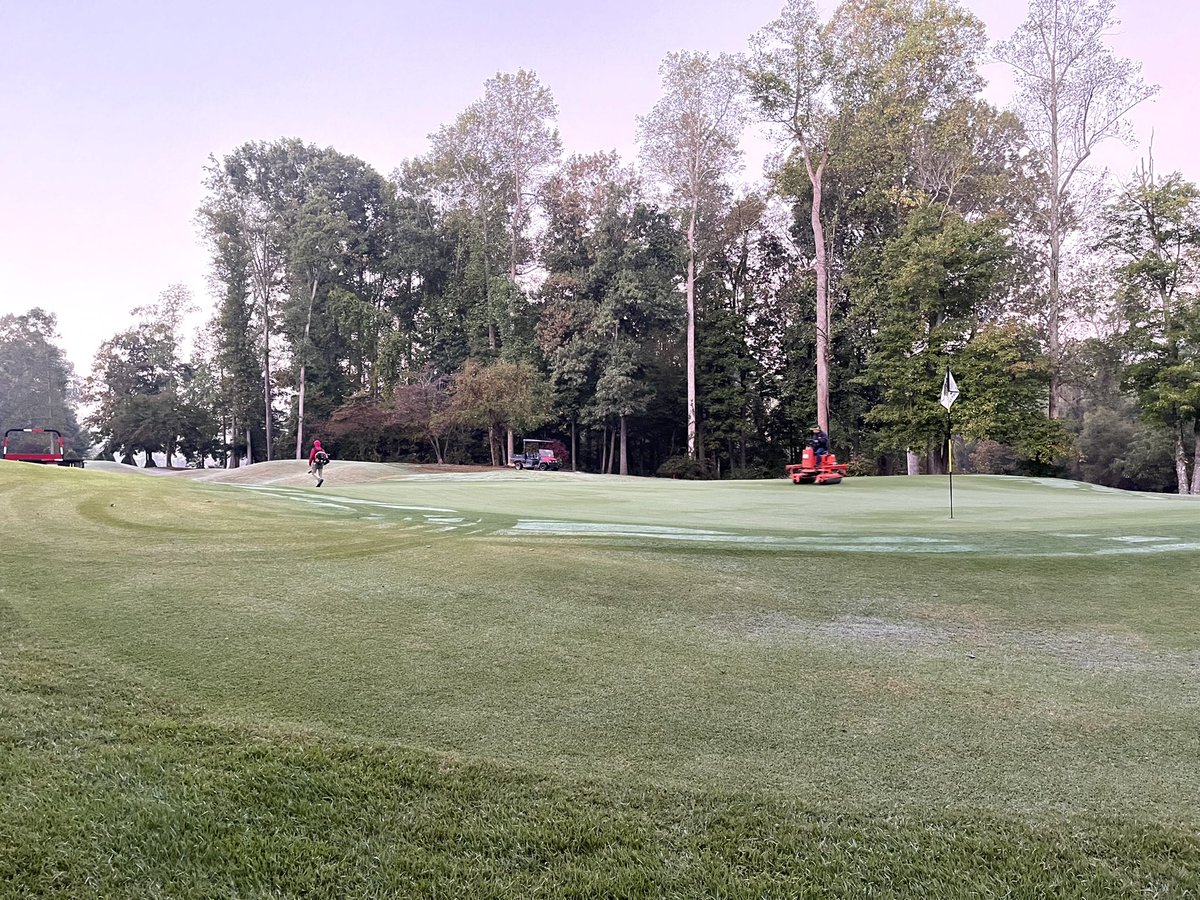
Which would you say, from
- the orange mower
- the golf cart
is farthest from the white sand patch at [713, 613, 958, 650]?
the golf cart

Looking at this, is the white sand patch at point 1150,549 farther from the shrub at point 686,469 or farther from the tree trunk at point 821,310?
the shrub at point 686,469

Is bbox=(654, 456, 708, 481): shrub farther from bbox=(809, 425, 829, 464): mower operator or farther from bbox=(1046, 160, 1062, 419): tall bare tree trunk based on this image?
bbox=(1046, 160, 1062, 419): tall bare tree trunk

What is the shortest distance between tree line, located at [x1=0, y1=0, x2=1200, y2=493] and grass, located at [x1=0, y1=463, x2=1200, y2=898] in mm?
22534

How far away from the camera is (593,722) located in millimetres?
2754

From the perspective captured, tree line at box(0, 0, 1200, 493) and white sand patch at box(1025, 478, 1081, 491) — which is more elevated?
tree line at box(0, 0, 1200, 493)

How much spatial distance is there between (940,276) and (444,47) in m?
22.2

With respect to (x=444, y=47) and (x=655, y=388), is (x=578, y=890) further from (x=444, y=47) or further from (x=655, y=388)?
(x=655, y=388)

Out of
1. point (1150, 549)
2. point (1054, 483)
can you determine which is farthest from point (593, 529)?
point (1054, 483)

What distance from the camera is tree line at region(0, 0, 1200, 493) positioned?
2519cm

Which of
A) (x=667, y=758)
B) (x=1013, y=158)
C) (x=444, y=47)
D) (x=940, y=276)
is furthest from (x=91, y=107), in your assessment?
(x=1013, y=158)

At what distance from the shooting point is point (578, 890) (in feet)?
5.85

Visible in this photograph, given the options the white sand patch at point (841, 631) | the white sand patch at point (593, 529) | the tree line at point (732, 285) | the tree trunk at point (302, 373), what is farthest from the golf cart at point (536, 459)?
the white sand patch at point (841, 631)

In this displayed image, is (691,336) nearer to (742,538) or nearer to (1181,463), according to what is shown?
(1181,463)

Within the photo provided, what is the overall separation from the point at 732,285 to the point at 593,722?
37.8m
